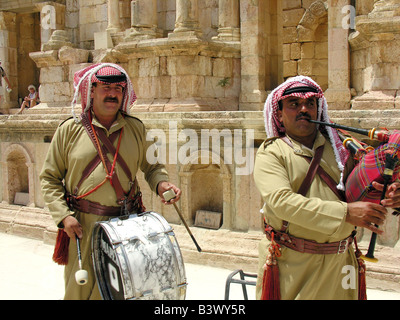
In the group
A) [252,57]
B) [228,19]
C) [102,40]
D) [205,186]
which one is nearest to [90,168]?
[205,186]

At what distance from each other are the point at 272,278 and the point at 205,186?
13.3 feet

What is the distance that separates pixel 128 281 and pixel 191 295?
2.33 metres

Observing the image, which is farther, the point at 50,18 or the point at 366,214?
the point at 50,18

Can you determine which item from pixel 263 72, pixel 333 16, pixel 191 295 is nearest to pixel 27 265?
pixel 191 295

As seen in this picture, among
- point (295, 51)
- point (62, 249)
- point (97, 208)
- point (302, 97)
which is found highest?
point (295, 51)

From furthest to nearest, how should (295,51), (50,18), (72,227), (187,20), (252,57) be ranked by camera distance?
1. (50,18)
2. (295,51)
3. (252,57)
4. (187,20)
5. (72,227)

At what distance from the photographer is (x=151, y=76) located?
8508mm

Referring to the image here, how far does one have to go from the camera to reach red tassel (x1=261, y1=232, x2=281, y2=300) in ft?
9.44

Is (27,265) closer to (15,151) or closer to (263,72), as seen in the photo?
(15,151)

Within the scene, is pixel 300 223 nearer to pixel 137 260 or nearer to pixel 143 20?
pixel 137 260

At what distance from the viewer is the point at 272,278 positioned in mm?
2887

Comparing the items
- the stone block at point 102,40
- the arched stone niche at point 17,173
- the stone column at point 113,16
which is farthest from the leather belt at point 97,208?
the stone column at point 113,16

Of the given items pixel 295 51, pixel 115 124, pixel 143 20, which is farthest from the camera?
pixel 295 51

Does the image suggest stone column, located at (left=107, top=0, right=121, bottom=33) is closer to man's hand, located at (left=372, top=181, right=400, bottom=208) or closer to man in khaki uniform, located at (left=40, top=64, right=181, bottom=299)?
man in khaki uniform, located at (left=40, top=64, right=181, bottom=299)
